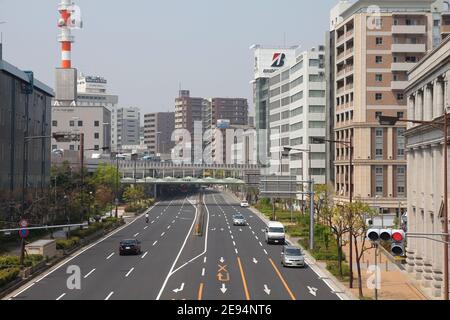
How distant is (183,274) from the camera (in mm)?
37750

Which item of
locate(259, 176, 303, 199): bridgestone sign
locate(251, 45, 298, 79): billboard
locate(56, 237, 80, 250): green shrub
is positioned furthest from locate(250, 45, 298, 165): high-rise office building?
locate(56, 237, 80, 250): green shrub

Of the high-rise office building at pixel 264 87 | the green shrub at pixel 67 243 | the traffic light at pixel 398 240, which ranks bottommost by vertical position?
the green shrub at pixel 67 243

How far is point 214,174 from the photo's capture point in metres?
171

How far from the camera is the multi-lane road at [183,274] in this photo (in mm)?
30875

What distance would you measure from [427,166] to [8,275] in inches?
875

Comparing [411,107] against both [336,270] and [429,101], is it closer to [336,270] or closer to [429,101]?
[429,101]

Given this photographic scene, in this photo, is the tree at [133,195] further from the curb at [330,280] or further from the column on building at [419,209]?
the column on building at [419,209]

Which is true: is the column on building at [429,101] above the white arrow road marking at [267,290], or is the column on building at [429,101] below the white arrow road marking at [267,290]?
above

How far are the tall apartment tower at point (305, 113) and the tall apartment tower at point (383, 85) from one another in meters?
19.2

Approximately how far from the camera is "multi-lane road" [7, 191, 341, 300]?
101 feet

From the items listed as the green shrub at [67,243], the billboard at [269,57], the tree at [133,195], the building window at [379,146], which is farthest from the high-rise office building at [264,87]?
the green shrub at [67,243]

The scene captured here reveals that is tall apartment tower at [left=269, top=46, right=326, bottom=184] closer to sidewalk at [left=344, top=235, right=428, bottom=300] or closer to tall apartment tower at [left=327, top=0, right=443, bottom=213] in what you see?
tall apartment tower at [left=327, top=0, right=443, bottom=213]

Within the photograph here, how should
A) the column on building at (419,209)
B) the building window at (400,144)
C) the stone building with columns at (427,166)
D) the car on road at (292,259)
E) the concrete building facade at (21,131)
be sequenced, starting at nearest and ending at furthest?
the stone building with columns at (427,166) < the column on building at (419,209) < the car on road at (292,259) < the concrete building facade at (21,131) < the building window at (400,144)

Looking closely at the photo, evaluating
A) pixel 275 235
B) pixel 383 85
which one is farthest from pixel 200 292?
pixel 383 85
